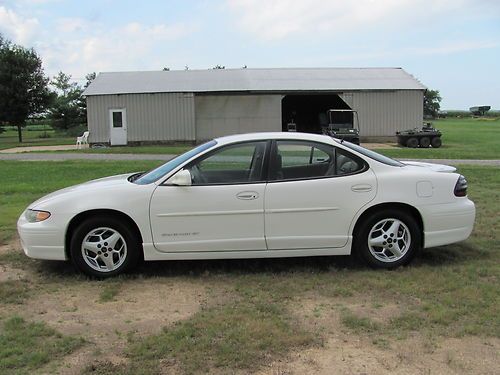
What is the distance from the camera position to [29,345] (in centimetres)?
385

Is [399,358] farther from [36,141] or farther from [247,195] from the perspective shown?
[36,141]

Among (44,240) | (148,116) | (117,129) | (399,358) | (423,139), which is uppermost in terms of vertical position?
(148,116)

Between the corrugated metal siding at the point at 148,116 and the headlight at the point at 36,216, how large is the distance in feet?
85.2

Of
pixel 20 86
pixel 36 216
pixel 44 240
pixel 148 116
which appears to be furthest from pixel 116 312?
pixel 20 86

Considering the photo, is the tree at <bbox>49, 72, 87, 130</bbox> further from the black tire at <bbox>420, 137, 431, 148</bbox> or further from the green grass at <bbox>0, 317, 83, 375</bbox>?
the green grass at <bbox>0, 317, 83, 375</bbox>

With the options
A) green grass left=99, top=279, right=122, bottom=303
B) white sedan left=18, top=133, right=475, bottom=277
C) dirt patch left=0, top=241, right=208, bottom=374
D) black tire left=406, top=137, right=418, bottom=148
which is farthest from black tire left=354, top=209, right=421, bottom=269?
black tire left=406, top=137, right=418, bottom=148

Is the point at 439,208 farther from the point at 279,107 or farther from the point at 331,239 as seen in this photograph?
the point at 279,107

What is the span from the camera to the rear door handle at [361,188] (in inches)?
218

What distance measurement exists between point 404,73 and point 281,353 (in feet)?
113

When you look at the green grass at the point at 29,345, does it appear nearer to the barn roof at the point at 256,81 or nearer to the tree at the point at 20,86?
the barn roof at the point at 256,81

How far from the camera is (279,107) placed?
3195cm

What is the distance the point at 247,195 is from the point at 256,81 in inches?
1150

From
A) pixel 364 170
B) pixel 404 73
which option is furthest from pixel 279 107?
pixel 364 170

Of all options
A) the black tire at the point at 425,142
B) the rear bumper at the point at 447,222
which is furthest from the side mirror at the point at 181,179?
the black tire at the point at 425,142
